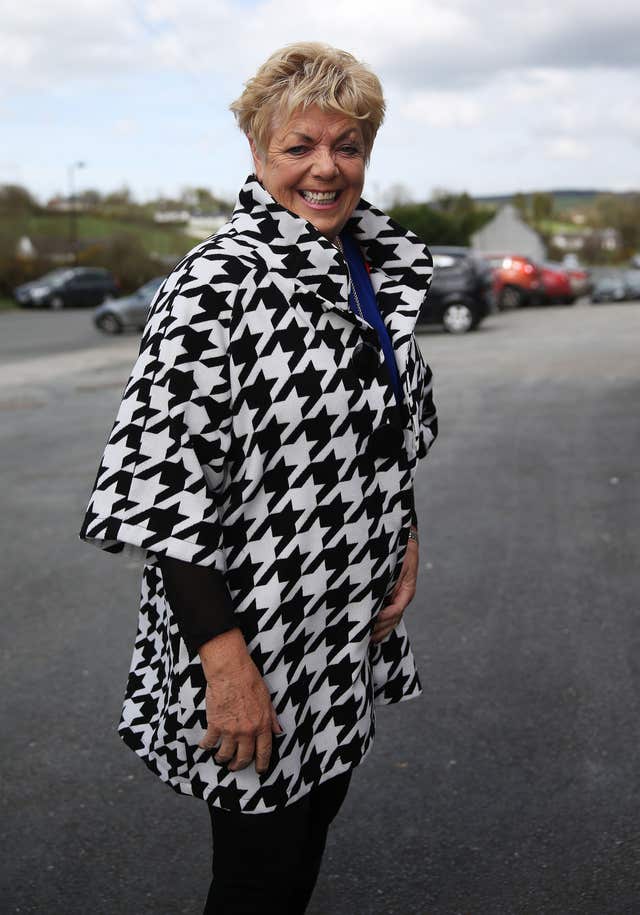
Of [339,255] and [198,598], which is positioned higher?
[339,255]

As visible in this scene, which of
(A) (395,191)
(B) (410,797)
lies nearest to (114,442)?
(B) (410,797)

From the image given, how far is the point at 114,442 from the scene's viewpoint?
5.81 ft

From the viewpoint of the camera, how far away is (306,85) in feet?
6.14

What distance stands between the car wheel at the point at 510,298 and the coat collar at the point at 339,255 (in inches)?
1043

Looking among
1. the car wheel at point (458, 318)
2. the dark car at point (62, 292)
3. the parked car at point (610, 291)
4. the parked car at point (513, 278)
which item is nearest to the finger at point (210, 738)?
the car wheel at point (458, 318)

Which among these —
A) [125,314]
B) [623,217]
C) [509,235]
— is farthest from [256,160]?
[623,217]

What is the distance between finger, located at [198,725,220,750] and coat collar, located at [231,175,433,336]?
76cm

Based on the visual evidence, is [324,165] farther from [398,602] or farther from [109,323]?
[109,323]

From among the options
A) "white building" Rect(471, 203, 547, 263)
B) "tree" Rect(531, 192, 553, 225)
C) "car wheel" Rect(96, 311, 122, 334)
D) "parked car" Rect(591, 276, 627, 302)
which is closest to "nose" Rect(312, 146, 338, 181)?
"car wheel" Rect(96, 311, 122, 334)

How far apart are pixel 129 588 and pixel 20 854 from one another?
8.05ft

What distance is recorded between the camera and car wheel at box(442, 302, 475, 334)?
67.5 feet

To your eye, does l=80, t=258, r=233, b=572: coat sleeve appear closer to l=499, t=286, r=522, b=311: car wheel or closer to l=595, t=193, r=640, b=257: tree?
l=499, t=286, r=522, b=311: car wheel

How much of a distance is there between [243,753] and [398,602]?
442 mm

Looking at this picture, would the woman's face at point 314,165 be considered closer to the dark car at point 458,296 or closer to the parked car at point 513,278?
the dark car at point 458,296
